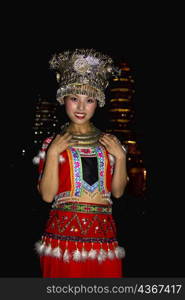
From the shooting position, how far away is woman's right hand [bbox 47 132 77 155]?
143 inches

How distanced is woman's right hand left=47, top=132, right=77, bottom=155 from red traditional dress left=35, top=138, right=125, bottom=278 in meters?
0.07

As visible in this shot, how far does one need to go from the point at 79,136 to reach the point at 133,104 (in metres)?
2.78

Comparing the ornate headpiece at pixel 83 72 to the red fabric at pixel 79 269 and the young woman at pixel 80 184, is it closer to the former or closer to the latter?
the young woman at pixel 80 184

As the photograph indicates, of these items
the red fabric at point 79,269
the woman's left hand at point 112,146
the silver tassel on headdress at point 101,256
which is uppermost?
the woman's left hand at point 112,146

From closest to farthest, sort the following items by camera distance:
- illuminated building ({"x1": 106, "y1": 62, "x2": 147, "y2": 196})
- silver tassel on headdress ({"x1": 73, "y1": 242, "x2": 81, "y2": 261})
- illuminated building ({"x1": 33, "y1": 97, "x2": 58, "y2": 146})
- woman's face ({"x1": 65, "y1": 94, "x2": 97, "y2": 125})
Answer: silver tassel on headdress ({"x1": 73, "y1": 242, "x2": 81, "y2": 261}) < woman's face ({"x1": 65, "y1": 94, "x2": 97, "y2": 125}) < illuminated building ({"x1": 33, "y1": 97, "x2": 58, "y2": 146}) < illuminated building ({"x1": 106, "y1": 62, "x2": 147, "y2": 196})

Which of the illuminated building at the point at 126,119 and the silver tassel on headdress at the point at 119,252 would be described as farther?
the illuminated building at the point at 126,119

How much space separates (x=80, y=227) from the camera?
365 centimetres

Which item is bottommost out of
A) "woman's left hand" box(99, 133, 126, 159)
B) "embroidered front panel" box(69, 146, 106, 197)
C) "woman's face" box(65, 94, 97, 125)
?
"embroidered front panel" box(69, 146, 106, 197)

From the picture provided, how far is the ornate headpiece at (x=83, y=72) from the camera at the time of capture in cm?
366

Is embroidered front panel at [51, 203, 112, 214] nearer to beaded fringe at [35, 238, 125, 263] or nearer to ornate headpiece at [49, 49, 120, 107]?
beaded fringe at [35, 238, 125, 263]

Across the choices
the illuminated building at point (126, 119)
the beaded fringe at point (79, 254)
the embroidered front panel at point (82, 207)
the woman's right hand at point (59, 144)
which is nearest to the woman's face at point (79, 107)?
the woman's right hand at point (59, 144)

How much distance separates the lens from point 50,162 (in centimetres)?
364

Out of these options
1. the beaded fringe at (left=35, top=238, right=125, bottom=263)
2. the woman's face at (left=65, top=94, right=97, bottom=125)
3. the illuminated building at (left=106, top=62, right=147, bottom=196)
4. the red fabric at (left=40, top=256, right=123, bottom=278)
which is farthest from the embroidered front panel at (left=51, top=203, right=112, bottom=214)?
the illuminated building at (left=106, top=62, right=147, bottom=196)

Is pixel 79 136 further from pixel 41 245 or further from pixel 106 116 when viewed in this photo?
pixel 106 116
